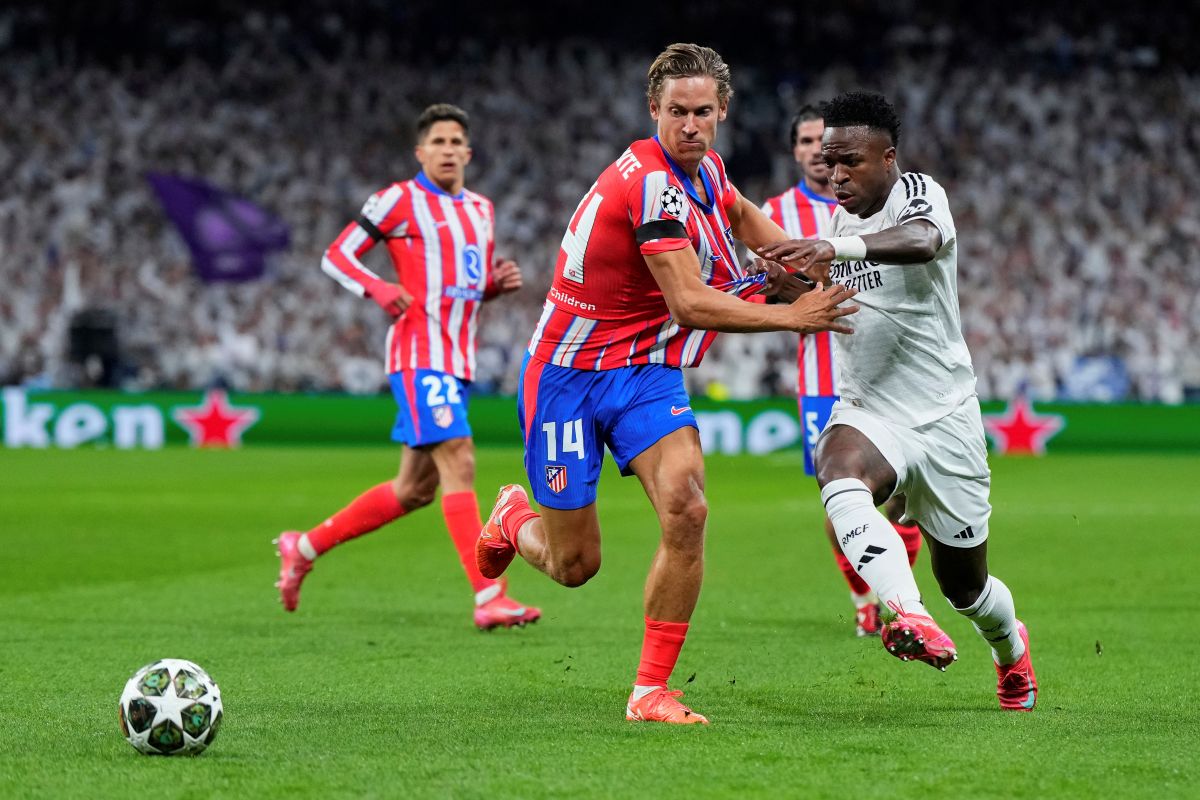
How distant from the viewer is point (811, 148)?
850cm

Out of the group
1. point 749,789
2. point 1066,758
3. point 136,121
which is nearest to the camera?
point 749,789

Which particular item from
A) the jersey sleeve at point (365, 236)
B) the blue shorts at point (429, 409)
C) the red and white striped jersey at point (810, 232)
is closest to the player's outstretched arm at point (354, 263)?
the jersey sleeve at point (365, 236)

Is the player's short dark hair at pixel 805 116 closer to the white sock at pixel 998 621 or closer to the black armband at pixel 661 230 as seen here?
the black armband at pixel 661 230

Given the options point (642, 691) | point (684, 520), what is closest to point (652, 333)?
point (684, 520)

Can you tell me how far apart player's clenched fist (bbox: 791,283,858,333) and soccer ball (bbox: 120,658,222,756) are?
2.16 metres

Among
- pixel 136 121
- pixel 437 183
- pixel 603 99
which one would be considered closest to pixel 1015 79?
pixel 603 99

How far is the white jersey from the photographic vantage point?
5699mm

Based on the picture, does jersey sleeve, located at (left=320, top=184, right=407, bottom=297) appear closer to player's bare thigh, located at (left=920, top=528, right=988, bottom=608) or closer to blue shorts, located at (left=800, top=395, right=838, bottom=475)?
blue shorts, located at (left=800, top=395, right=838, bottom=475)

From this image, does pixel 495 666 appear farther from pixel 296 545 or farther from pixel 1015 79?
pixel 1015 79

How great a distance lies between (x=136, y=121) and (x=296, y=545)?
68.7 feet

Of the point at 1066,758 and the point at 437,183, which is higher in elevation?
the point at 437,183

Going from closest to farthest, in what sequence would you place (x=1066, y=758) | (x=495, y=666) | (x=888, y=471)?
(x=1066, y=758) < (x=888, y=471) < (x=495, y=666)

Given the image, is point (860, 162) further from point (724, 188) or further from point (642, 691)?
point (642, 691)

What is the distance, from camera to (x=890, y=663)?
22.5 ft
